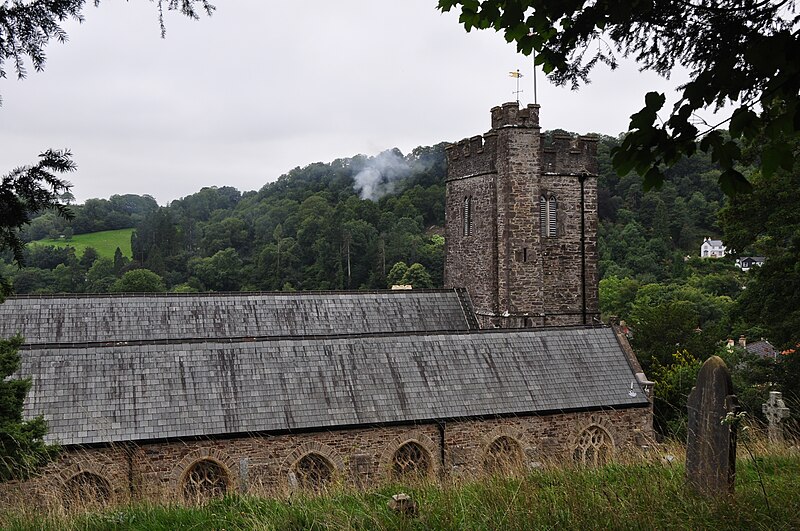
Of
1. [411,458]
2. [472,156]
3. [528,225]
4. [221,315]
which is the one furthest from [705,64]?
[472,156]

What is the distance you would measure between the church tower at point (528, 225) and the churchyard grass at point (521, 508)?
14.9 m

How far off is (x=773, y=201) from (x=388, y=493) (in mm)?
17646

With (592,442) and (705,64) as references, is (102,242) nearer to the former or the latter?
(592,442)

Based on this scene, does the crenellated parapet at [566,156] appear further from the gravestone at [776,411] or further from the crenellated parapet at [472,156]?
the gravestone at [776,411]

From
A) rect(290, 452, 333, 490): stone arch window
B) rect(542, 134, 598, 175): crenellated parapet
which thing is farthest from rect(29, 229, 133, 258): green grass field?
rect(290, 452, 333, 490): stone arch window

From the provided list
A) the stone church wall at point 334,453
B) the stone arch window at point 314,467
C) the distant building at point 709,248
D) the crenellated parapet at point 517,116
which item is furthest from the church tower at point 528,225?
the distant building at point 709,248

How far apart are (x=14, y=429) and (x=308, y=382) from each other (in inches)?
271

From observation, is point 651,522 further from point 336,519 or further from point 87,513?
point 87,513

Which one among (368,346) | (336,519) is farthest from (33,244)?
(336,519)

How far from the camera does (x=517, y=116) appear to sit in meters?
22.4

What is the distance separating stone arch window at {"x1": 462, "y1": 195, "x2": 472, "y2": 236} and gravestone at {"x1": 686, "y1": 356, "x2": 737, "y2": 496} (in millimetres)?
17590

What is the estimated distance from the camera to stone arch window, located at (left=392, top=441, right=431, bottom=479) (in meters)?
14.4

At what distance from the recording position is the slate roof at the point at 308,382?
13266 mm

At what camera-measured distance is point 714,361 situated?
6977mm
